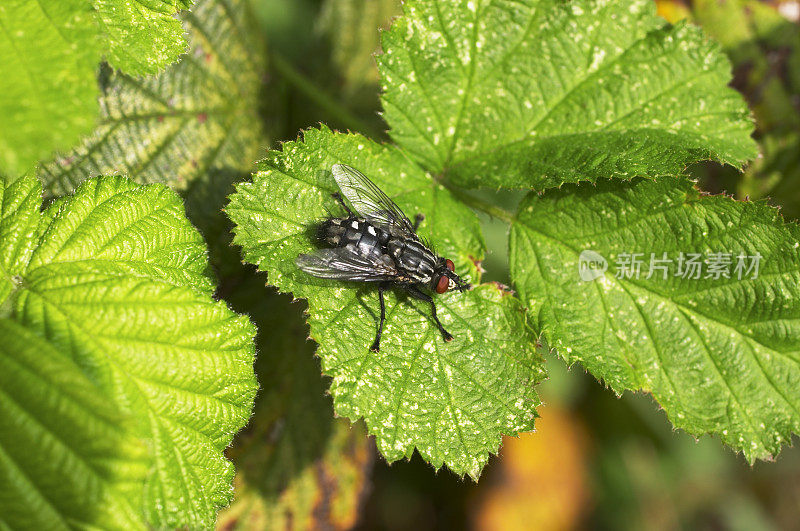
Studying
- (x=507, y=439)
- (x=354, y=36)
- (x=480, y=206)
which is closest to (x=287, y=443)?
(x=480, y=206)

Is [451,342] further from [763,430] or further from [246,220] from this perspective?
[763,430]

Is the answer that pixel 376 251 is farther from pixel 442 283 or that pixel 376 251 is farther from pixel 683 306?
pixel 683 306

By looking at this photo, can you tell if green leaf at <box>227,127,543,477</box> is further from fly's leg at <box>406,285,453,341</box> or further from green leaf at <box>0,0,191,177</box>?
green leaf at <box>0,0,191,177</box>

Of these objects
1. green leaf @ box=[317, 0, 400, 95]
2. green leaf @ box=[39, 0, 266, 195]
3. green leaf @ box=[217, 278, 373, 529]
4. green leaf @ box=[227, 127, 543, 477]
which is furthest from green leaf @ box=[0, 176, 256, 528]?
green leaf @ box=[317, 0, 400, 95]

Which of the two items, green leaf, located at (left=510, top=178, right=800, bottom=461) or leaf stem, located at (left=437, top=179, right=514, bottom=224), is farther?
leaf stem, located at (left=437, top=179, right=514, bottom=224)

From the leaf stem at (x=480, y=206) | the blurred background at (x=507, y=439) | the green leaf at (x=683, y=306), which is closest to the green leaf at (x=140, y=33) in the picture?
the blurred background at (x=507, y=439)
